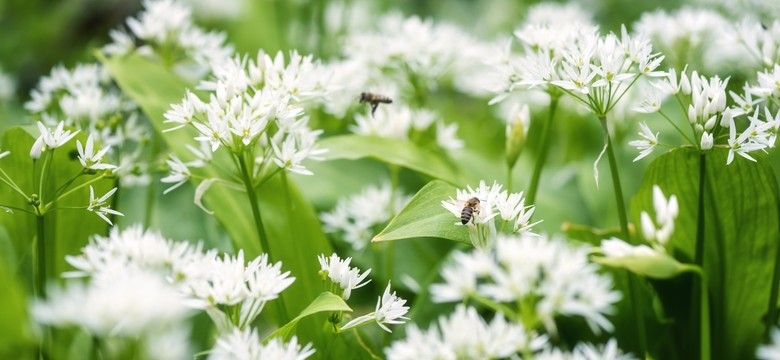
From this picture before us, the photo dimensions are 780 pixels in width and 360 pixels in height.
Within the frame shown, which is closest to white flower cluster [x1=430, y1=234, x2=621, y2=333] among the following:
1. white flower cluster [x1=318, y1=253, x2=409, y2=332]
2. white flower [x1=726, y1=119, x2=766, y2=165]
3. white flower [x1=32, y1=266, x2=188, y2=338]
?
white flower cluster [x1=318, y1=253, x2=409, y2=332]

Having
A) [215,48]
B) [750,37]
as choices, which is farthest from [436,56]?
[750,37]

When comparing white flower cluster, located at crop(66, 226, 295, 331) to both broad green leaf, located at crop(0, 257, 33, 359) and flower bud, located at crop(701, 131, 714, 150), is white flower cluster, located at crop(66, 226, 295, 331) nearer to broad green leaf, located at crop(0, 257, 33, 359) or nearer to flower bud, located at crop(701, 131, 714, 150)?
broad green leaf, located at crop(0, 257, 33, 359)

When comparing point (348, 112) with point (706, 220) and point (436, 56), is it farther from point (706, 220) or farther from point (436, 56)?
point (706, 220)

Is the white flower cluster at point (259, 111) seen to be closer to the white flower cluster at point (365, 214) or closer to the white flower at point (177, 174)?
the white flower at point (177, 174)

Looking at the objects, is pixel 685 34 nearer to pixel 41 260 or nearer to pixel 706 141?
pixel 706 141

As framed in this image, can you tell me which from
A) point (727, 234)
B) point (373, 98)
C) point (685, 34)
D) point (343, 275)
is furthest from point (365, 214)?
point (685, 34)

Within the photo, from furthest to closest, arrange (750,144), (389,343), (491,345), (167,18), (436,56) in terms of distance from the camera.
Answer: (436,56) < (167,18) < (389,343) < (750,144) < (491,345)
